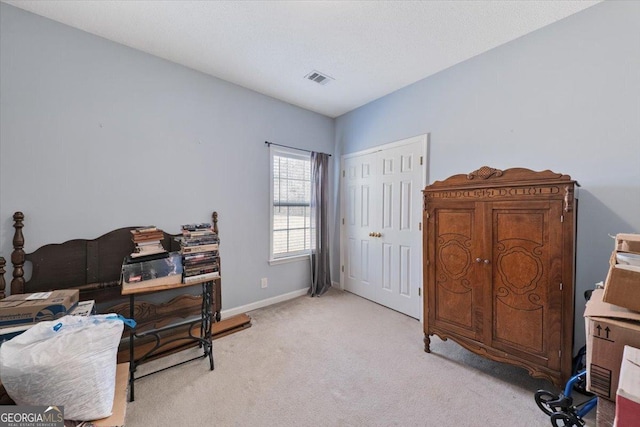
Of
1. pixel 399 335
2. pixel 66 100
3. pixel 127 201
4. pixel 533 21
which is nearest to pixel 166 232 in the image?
pixel 127 201

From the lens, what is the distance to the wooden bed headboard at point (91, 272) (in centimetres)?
184

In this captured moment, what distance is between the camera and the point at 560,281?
1.58m

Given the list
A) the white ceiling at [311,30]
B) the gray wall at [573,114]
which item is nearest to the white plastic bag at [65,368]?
the white ceiling at [311,30]

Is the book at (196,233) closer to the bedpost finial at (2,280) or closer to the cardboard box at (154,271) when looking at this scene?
the cardboard box at (154,271)

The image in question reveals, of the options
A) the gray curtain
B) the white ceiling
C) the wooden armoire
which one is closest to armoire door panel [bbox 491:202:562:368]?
the wooden armoire

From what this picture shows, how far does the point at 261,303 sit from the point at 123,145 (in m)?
2.28

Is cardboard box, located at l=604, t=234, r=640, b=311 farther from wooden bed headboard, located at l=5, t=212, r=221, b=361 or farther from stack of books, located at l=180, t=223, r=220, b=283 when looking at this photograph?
wooden bed headboard, located at l=5, t=212, r=221, b=361

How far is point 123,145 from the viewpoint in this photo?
2260 mm

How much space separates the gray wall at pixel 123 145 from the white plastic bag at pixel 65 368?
1434mm

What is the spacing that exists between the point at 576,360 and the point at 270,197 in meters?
3.16

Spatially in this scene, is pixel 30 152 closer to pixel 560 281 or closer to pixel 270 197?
pixel 270 197

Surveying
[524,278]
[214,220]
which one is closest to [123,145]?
[214,220]

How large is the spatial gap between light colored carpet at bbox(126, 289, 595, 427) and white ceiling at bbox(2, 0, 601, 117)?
2.77 metres

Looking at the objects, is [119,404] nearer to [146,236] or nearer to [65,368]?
[65,368]
